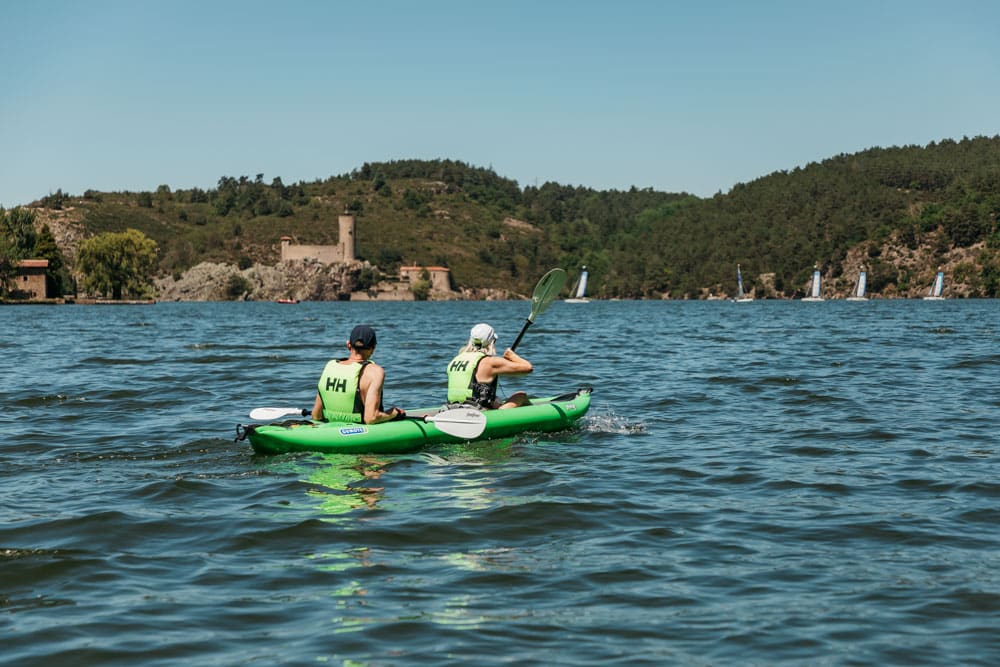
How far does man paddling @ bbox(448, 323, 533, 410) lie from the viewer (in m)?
12.3

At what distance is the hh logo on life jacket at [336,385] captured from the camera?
11109 mm

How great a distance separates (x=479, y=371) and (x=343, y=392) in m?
1.97

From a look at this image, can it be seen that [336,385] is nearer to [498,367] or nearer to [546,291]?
[498,367]

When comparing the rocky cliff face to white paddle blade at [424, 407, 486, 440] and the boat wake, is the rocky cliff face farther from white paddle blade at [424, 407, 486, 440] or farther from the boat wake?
white paddle blade at [424, 407, 486, 440]

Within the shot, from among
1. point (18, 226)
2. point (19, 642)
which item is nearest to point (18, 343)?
point (19, 642)

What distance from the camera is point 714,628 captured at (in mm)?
5461

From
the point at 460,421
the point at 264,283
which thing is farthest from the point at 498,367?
the point at 264,283

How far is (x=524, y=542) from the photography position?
24.5 feet

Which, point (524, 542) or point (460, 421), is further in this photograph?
point (460, 421)

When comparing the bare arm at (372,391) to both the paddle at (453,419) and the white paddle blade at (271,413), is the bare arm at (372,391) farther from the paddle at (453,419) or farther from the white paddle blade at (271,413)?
the white paddle blade at (271,413)

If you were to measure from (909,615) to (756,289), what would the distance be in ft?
641

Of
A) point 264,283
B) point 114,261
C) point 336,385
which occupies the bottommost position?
point 336,385

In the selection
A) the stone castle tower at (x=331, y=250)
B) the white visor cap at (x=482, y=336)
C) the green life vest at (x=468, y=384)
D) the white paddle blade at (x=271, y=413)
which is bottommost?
the white paddle blade at (x=271, y=413)

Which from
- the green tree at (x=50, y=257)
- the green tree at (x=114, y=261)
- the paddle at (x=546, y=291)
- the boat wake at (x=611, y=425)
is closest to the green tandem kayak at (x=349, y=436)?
the boat wake at (x=611, y=425)
